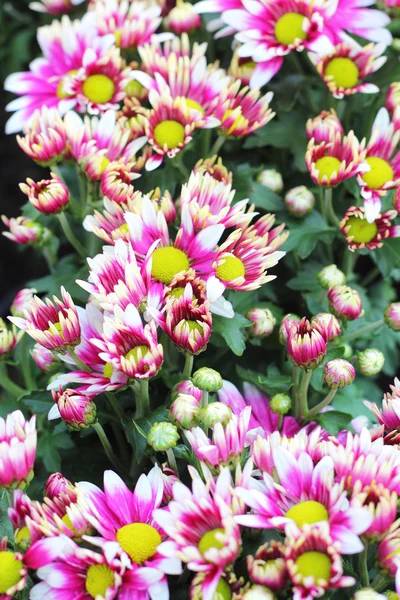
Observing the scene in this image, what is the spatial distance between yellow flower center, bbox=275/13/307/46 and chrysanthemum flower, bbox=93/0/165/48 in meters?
0.27

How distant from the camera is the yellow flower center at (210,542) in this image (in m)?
0.87

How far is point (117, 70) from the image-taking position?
1.47 m

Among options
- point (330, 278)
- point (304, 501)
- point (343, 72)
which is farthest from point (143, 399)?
point (343, 72)

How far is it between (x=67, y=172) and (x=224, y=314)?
723 mm

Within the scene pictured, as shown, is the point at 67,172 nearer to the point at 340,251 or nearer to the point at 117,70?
the point at 117,70

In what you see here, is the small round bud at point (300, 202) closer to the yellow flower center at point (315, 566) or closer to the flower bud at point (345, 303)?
the flower bud at point (345, 303)

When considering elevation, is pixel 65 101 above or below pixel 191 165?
above

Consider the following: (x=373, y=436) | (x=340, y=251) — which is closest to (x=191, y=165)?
(x=340, y=251)

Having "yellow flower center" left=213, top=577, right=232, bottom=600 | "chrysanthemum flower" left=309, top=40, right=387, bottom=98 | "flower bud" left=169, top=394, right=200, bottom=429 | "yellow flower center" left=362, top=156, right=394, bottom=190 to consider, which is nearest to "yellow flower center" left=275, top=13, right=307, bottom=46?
"chrysanthemum flower" left=309, top=40, right=387, bottom=98

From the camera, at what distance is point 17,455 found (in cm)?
98

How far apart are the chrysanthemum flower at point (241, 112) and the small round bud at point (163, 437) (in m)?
0.61

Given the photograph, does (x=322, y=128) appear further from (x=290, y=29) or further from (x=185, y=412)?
(x=185, y=412)

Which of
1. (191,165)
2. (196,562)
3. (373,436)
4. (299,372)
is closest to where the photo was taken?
(196,562)

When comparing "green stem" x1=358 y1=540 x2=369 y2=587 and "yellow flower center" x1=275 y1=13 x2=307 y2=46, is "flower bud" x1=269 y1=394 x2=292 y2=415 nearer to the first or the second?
"green stem" x1=358 y1=540 x2=369 y2=587
